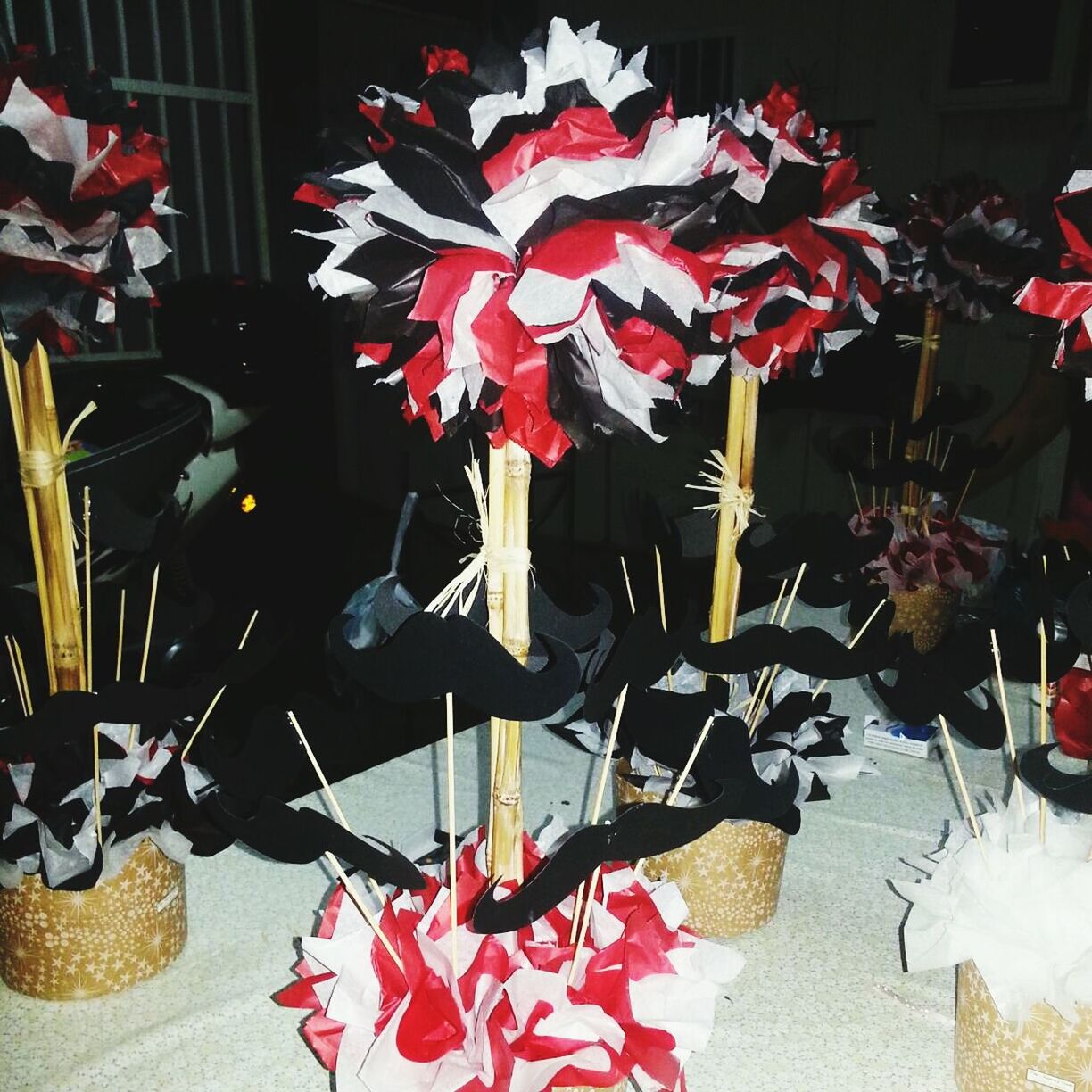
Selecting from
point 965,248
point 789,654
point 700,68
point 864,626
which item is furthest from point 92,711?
point 700,68

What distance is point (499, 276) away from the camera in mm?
454

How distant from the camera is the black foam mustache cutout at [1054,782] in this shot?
0.64 metres

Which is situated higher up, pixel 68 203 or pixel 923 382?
pixel 68 203

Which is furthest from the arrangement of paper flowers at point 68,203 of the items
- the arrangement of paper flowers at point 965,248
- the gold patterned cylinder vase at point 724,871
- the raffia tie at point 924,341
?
the raffia tie at point 924,341

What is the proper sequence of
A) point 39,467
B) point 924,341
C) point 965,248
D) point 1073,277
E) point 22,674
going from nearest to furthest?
point 1073,277 < point 39,467 < point 22,674 < point 965,248 < point 924,341

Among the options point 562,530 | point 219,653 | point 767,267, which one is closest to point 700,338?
point 767,267

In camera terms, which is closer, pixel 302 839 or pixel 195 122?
pixel 302 839

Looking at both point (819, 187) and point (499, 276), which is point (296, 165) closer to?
point (819, 187)

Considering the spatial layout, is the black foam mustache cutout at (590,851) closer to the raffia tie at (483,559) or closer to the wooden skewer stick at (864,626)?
the raffia tie at (483,559)

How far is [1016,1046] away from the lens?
0.69 m

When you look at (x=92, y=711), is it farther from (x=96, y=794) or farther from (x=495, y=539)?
(x=495, y=539)

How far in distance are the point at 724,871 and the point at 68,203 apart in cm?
76

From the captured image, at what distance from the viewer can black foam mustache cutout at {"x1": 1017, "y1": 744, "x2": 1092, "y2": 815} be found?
636 mm

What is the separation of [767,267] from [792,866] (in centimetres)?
66
